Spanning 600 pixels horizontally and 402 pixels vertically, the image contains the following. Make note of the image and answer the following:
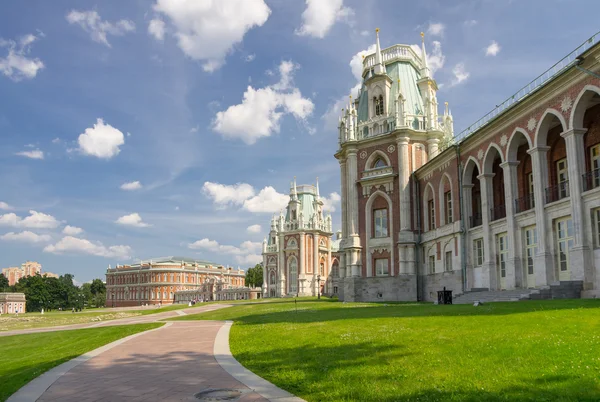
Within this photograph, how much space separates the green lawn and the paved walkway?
510 millimetres

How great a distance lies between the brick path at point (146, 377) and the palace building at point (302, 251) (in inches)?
3399

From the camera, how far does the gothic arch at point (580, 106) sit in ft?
77.0

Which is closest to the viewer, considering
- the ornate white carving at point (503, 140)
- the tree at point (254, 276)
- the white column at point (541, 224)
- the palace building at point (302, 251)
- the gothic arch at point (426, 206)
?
the white column at point (541, 224)

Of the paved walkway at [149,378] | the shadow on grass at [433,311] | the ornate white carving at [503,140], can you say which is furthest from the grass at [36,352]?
the ornate white carving at [503,140]

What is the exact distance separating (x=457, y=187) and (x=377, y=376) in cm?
3005

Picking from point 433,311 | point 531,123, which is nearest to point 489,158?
point 531,123

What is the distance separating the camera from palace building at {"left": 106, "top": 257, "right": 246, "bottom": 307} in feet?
489

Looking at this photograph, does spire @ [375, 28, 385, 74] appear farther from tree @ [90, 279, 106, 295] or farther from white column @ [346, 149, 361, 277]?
tree @ [90, 279, 106, 295]

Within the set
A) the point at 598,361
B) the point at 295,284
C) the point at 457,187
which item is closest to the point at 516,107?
the point at 457,187

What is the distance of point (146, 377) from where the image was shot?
10117 mm

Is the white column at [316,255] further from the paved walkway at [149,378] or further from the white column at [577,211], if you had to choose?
the paved walkway at [149,378]

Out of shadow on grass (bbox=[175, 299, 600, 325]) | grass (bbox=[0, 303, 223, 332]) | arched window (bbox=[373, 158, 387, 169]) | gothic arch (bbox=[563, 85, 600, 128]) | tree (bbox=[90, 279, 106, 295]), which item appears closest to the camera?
shadow on grass (bbox=[175, 299, 600, 325])

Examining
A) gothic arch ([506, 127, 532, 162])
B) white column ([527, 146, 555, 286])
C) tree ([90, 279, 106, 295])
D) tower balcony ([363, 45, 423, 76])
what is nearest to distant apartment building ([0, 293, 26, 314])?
tree ([90, 279, 106, 295])

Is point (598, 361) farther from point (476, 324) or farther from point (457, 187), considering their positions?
A: point (457, 187)
